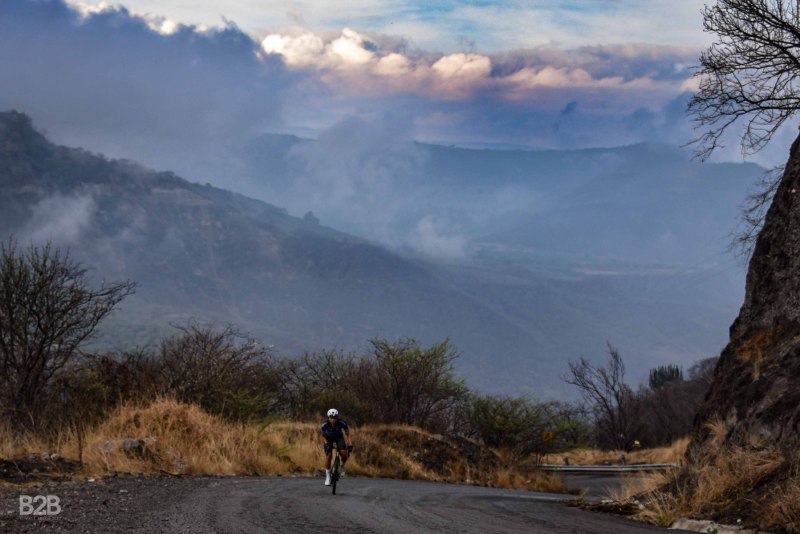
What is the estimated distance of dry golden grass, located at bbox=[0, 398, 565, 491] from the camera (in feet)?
61.5

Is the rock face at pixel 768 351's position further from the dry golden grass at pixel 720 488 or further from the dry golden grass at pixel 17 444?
the dry golden grass at pixel 17 444

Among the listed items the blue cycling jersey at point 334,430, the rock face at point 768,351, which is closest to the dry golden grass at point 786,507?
the rock face at point 768,351

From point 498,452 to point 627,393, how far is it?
34.7m

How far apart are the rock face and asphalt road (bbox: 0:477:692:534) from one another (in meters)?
2.54

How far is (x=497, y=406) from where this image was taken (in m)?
48.5

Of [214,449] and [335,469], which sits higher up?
[214,449]

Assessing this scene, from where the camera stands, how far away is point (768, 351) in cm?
1562

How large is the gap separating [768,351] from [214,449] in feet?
43.3

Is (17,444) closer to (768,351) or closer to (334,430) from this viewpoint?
(334,430)

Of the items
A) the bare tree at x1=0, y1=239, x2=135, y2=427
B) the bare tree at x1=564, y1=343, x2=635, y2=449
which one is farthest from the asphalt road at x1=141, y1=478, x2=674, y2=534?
the bare tree at x1=564, y1=343, x2=635, y2=449

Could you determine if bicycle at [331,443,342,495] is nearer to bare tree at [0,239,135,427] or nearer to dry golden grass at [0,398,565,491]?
dry golden grass at [0,398,565,491]

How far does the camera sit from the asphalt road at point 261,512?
11297mm

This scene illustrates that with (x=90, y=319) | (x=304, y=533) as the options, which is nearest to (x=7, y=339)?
(x=90, y=319)

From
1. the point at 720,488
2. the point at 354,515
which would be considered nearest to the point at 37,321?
the point at 354,515
